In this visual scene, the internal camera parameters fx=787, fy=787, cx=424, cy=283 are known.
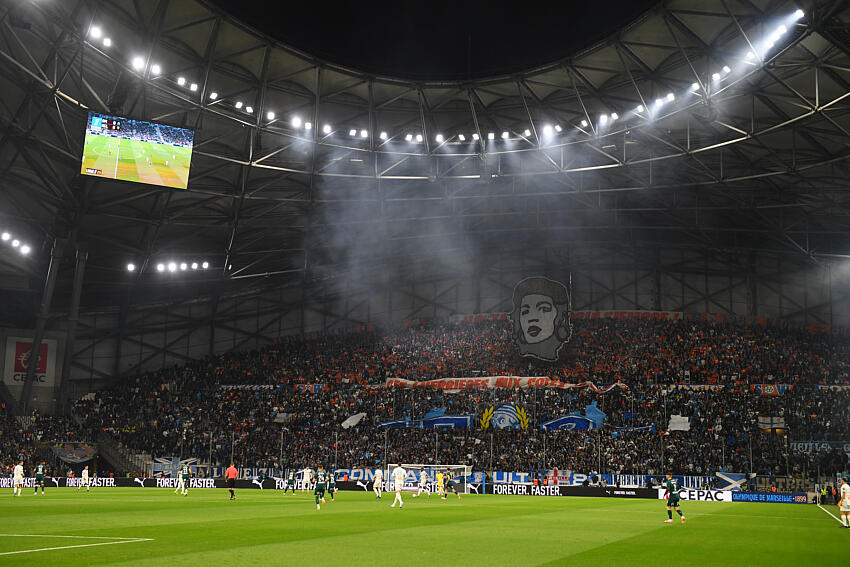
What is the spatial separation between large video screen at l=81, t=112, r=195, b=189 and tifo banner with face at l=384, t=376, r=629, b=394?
27.9m

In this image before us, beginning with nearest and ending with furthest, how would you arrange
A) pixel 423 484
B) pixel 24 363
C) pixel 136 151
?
pixel 136 151 < pixel 423 484 < pixel 24 363

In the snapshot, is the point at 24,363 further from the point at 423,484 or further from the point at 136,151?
the point at 423,484

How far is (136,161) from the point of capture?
42156 millimetres

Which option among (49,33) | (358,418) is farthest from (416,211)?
(49,33)

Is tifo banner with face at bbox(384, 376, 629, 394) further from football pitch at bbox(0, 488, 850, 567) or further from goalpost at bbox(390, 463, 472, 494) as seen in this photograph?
football pitch at bbox(0, 488, 850, 567)

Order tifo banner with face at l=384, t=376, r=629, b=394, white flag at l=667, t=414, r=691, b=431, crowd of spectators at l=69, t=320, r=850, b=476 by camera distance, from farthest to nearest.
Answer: tifo banner with face at l=384, t=376, r=629, b=394 → white flag at l=667, t=414, r=691, b=431 → crowd of spectators at l=69, t=320, r=850, b=476

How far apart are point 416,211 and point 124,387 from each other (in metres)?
30.7

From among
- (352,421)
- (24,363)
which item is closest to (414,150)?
(352,421)

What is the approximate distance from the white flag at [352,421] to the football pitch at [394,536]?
28116 millimetres

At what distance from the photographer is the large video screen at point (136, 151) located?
4094 centimetres

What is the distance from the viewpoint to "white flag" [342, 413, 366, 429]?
60.6 meters

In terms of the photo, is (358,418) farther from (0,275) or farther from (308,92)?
(0,275)

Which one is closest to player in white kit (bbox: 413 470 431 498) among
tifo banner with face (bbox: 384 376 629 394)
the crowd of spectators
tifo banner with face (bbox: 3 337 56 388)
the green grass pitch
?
the crowd of spectators

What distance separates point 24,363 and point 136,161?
34.8m
